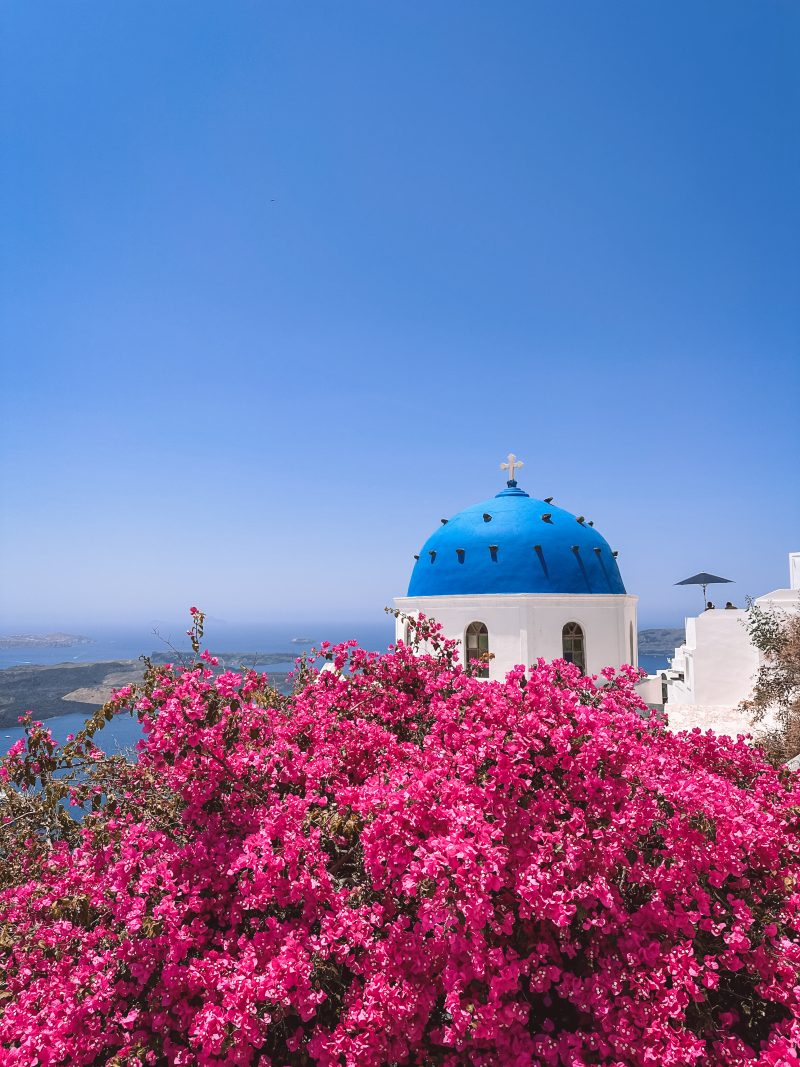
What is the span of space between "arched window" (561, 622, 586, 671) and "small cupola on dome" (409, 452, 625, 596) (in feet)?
3.56

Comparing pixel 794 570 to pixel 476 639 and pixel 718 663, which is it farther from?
pixel 476 639

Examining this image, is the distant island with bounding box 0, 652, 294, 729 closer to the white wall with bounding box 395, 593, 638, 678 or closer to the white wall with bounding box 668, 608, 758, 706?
the white wall with bounding box 395, 593, 638, 678

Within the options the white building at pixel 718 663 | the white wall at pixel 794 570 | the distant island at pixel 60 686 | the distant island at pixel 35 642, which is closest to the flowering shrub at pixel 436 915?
the white building at pixel 718 663

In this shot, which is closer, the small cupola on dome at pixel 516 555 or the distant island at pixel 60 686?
the small cupola on dome at pixel 516 555

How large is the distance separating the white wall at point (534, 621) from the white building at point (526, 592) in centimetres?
3

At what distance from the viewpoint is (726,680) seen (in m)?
24.3

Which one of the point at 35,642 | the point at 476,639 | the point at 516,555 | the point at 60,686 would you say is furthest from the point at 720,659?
the point at 35,642

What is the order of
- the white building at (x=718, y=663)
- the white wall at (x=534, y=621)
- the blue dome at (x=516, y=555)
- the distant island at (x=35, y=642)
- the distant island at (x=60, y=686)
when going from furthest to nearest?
the distant island at (x=35, y=642)
the distant island at (x=60, y=686)
the white building at (x=718, y=663)
the blue dome at (x=516, y=555)
the white wall at (x=534, y=621)

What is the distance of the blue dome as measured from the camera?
1719 centimetres

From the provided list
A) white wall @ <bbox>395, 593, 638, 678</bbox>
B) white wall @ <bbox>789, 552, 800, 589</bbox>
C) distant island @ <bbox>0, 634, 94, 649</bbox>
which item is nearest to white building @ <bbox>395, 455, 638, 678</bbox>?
white wall @ <bbox>395, 593, 638, 678</bbox>

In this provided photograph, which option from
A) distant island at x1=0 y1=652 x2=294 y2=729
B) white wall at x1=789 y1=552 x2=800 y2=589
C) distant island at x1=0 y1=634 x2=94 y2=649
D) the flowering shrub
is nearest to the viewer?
the flowering shrub

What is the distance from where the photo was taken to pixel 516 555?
17.4 m

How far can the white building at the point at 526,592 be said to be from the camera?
659 inches

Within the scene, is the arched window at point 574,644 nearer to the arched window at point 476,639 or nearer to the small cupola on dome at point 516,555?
the small cupola on dome at point 516,555
